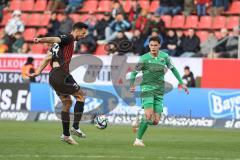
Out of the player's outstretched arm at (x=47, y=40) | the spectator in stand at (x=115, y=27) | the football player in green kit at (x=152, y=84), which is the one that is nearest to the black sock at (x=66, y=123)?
the football player in green kit at (x=152, y=84)

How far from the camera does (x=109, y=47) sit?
98.8 feet

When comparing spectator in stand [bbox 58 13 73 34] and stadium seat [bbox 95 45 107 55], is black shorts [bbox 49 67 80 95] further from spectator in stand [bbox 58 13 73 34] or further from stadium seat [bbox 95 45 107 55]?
spectator in stand [bbox 58 13 73 34]

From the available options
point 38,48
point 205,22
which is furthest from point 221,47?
point 38,48

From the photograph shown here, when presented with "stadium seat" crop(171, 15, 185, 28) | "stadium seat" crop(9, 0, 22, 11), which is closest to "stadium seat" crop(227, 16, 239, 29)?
"stadium seat" crop(171, 15, 185, 28)

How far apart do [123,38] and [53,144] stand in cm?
1451

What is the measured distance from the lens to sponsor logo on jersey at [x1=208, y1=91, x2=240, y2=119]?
81.1ft

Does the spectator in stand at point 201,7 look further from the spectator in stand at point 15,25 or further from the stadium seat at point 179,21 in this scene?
the spectator in stand at point 15,25

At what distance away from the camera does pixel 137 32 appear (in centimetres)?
3014

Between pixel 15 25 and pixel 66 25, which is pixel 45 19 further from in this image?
pixel 66 25

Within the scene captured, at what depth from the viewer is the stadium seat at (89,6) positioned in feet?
115

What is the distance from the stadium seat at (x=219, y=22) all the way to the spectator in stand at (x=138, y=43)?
3.29 metres

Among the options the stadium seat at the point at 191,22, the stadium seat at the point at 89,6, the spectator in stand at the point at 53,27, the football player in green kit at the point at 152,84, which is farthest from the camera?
the stadium seat at the point at 89,6

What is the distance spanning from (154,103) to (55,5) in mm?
19539

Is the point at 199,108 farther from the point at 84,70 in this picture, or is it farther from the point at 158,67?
the point at 158,67
